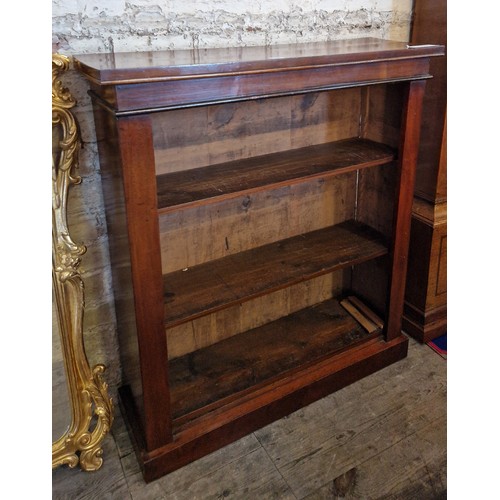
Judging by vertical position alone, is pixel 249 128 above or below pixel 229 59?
below

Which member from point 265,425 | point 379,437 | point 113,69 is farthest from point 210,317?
point 113,69

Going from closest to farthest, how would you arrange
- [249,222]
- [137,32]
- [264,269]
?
[137,32] → [264,269] → [249,222]

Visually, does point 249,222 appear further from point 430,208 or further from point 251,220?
point 430,208

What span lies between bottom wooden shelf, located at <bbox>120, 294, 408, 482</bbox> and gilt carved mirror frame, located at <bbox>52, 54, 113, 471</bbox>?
0.15 m

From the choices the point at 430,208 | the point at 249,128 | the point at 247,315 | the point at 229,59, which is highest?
the point at 229,59

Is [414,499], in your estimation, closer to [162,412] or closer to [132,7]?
[162,412]

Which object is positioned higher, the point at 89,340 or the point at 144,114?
the point at 144,114

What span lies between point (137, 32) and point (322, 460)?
1.60m

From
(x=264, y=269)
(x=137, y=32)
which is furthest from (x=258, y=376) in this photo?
(x=137, y=32)

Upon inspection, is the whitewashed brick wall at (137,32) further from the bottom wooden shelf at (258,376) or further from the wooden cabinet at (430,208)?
the bottom wooden shelf at (258,376)

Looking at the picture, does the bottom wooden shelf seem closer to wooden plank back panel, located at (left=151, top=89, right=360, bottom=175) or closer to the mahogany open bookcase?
the mahogany open bookcase

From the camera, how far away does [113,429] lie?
2012 mm

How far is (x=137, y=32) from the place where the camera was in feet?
5.35

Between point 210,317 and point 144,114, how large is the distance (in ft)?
3.48
